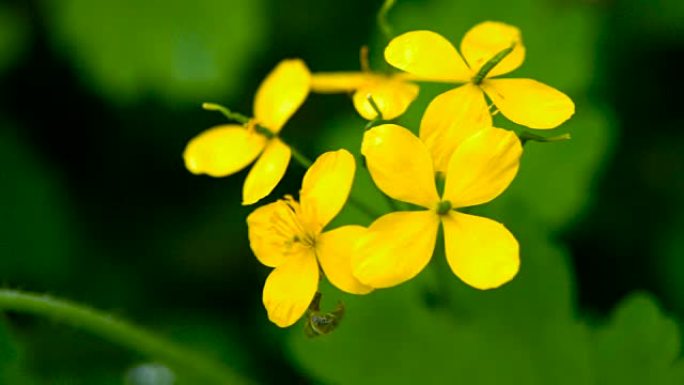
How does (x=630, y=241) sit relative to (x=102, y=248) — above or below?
below

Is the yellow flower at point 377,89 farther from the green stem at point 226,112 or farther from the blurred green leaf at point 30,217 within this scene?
the blurred green leaf at point 30,217

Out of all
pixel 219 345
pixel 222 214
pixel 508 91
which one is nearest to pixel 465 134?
pixel 508 91

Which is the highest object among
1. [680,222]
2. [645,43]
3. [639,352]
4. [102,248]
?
[102,248]

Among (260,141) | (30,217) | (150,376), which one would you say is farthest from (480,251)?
(30,217)

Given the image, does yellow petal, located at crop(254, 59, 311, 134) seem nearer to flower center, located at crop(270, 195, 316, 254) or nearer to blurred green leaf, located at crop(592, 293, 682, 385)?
flower center, located at crop(270, 195, 316, 254)

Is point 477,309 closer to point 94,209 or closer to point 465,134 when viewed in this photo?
point 465,134

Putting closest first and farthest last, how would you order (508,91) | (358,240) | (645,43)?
(358,240) < (508,91) < (645,43)

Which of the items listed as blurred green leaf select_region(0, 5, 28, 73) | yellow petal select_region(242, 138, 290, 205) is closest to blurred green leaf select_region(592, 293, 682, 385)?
yellow petal select_region(242, 138, 290, 205)

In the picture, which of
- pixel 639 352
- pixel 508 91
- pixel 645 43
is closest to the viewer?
pixel 508 91
